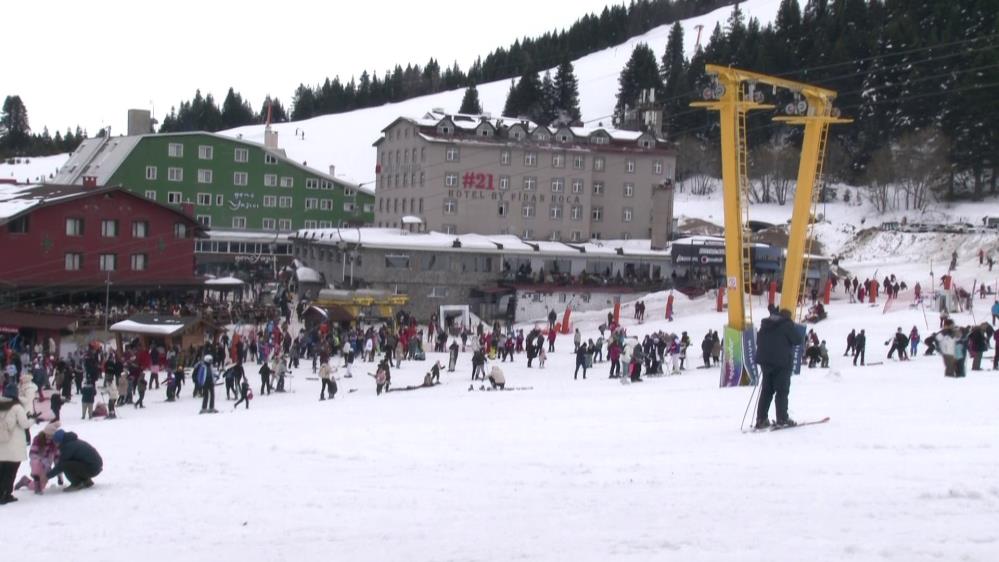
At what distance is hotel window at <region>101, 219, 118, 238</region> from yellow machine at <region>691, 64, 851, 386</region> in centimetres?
2651

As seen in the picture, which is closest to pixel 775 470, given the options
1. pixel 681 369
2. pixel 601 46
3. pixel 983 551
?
pixel 983 551

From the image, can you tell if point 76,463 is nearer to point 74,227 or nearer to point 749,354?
point 749,354

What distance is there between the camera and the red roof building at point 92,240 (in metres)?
37.1

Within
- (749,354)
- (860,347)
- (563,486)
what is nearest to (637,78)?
(860,347)

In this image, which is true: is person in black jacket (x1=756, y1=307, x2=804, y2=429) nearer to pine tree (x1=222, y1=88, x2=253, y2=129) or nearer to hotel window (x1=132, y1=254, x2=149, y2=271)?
hotel window (x1=132, y1=254, x2=149, y2=271)

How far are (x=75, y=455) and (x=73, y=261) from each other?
31.0 m

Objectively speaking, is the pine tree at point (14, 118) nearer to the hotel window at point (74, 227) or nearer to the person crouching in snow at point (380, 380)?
the hotel window at point (74, 227)

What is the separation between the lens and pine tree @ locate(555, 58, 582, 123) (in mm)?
101506

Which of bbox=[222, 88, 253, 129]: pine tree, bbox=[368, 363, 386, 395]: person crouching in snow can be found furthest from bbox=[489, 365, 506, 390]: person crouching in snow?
bbox=[222, 88, 253, 129]: pine tree

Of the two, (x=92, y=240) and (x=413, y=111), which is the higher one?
(x=413, y=111)

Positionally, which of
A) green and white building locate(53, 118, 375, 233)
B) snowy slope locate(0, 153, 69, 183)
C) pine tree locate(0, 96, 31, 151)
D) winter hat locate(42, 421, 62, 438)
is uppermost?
pine tree locate(0, 96, 31, 151)

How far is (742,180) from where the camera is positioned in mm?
21922

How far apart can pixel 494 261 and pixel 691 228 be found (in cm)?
2043

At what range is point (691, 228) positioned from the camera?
63281mm
